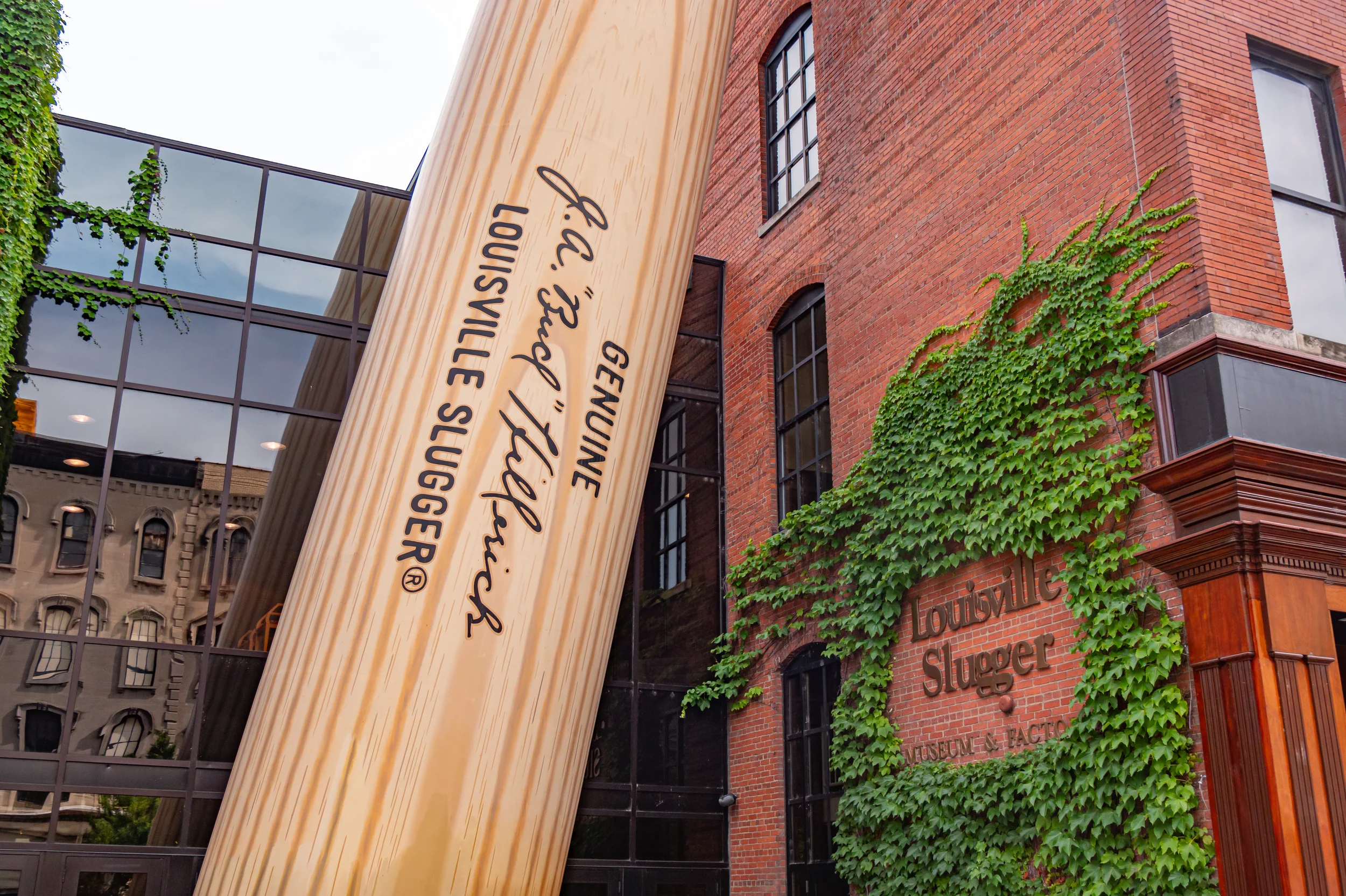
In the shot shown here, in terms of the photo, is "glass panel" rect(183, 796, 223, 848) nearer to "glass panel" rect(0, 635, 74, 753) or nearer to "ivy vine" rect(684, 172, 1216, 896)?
"glass panel" rect(0, 635, 74, 753)

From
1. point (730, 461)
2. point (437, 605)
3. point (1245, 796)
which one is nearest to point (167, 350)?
point (730, 461)

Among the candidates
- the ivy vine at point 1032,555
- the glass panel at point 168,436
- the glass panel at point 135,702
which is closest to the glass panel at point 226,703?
the glass panel at point 135,702

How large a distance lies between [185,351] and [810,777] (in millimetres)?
7263

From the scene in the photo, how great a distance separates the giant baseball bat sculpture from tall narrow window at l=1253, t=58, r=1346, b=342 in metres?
5.62

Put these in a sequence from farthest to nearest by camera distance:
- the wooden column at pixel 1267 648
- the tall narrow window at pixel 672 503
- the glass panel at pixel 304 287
Answer: 1. the tall narrow window at pixel 672 503
2. the glass panel at pixel 304 287
3. the wooden column at pixel 1267 648

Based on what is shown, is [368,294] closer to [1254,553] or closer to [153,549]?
[153,549]

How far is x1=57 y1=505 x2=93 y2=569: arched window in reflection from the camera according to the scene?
388 inches

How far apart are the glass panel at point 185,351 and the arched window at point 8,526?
1.53m

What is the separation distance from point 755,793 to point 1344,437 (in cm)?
651

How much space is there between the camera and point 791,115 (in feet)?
43.4

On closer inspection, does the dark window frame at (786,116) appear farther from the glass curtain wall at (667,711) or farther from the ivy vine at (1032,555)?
the ivy vine at (1032,555)

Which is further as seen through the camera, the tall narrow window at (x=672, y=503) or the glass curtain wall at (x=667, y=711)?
the tall narrow window at (x=672, y=503)

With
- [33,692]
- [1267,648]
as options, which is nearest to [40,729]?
[33,692]

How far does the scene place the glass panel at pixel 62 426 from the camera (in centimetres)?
997
